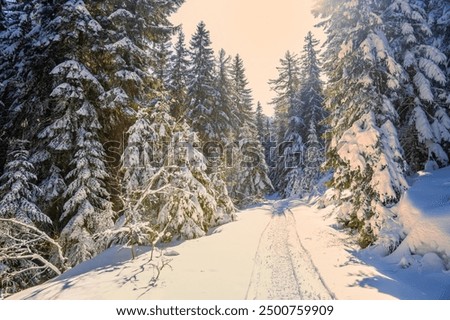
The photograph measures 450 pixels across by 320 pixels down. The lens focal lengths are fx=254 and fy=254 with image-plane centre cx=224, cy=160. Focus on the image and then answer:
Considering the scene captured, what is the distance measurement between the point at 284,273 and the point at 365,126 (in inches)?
280

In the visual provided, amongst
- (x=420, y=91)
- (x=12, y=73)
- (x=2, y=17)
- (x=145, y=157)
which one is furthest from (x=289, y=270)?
(x=2, y=17)

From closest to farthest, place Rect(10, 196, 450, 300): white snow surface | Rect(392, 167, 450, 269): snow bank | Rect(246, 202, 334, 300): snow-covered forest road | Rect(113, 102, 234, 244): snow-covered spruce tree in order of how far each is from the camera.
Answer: Rect(10, 196, 450, 300): white snow surface → Rect(246, 202, 334, 300): snow-covered forest road → Rect(392, 167, 450, 269): snow bank → Rect(113, 102, 234, 244): snow-covered spruce tree

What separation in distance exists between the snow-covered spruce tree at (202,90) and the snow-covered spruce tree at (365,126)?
1114cm

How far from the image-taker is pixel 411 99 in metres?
14.0

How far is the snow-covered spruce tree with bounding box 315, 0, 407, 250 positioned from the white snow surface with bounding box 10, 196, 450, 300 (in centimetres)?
153

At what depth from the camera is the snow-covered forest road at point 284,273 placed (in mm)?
6395

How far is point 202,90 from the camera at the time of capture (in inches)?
886

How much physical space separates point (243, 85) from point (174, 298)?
3448 centimetres

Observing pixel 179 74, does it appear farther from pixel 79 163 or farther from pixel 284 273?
pixel 284 273

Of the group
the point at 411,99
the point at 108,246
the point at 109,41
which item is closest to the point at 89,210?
the point at 108,246

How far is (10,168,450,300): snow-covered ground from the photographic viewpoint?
250 inches

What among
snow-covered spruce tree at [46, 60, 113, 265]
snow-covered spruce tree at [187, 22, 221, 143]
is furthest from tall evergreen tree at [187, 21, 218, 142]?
snow-covered spruce tree at [46, 60, 113, 265]

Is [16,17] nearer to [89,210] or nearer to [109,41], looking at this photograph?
[109,41]

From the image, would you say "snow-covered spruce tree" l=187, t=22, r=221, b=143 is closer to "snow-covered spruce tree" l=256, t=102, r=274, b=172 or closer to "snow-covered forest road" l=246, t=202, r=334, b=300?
"snow-covered forest road" l=246, t=202, r=334, b=300
